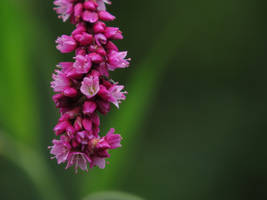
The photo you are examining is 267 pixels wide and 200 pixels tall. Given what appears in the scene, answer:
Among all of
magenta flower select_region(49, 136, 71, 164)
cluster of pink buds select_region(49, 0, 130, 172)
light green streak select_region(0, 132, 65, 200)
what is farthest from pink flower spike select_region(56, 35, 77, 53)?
light green streak select_region(0, 132, 65, 200)

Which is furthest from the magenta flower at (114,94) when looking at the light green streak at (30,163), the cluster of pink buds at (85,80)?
the light green streak at (30,163)

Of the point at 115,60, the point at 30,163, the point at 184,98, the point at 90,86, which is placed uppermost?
the point at 184,98

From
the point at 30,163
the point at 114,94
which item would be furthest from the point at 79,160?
the point at 30,163

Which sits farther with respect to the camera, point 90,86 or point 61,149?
point 61,149

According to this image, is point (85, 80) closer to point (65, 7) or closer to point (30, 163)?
point (65, 7)

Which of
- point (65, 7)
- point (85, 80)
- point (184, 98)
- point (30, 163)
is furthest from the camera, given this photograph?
point (184, 98)

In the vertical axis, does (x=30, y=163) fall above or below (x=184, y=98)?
below

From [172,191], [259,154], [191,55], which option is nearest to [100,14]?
[172,191]
